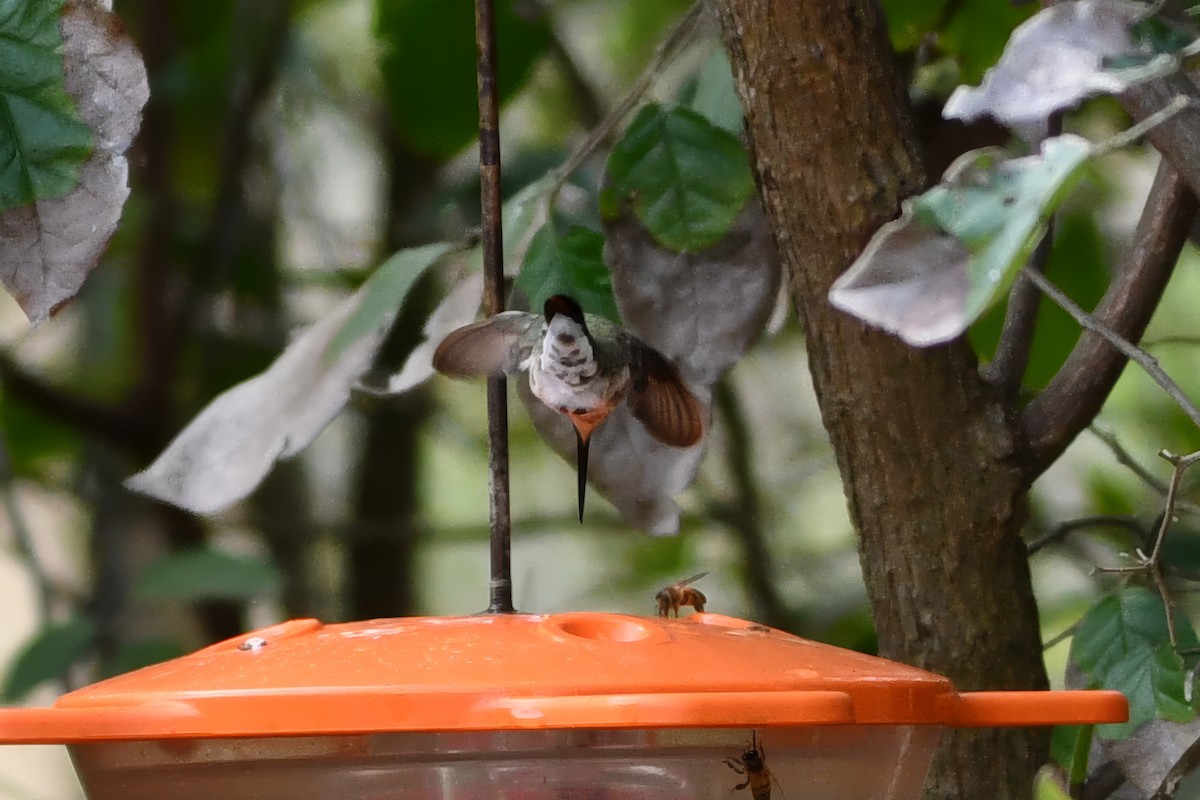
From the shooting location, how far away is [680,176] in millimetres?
1014

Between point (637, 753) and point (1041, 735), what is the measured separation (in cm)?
47

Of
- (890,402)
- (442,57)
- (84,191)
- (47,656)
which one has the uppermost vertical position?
(442,57)

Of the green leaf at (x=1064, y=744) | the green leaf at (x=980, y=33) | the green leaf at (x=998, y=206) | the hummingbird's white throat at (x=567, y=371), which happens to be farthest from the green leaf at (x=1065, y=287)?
the green leaf at (x=998, y=206)

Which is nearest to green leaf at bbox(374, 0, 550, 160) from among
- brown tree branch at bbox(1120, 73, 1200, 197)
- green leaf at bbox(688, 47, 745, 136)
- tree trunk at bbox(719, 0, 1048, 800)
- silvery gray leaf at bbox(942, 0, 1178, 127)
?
green leaf at bbox(688, 47, 745, 136)

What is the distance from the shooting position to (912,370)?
0.96m

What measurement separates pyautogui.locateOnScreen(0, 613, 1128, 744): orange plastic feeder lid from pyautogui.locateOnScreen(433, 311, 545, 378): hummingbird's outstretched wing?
24 centimetres

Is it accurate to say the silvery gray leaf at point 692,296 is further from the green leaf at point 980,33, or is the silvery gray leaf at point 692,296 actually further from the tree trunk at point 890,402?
the green leaf at point 980,33

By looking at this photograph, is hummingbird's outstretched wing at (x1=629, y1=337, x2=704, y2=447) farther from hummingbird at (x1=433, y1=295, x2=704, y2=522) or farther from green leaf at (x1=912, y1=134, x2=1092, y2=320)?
green leaf at (x1=912, y1=134, x2=1092, y2=320)

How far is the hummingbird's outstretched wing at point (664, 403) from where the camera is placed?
0.95 metres

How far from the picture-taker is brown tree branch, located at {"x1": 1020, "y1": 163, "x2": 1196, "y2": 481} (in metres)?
0.98

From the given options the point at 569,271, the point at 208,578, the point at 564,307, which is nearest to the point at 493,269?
the point at 564,307

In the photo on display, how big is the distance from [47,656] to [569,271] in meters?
0.91

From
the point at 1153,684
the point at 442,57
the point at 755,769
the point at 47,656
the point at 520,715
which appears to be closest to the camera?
the point at 520,715

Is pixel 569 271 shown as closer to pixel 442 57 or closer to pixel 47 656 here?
pixel 442 57
